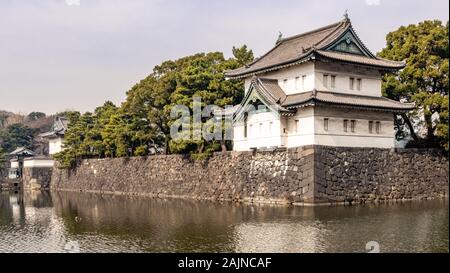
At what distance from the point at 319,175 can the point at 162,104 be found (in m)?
17.0

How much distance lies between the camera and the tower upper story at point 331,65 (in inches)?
1291

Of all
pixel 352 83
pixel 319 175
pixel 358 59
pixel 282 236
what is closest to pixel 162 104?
pixel 352 83

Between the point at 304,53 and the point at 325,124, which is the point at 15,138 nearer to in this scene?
the point at 304,53

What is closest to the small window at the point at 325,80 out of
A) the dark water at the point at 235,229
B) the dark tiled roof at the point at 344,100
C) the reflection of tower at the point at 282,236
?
the dark tiled roof at the point at 344,100

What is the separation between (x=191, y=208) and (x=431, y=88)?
656 inches

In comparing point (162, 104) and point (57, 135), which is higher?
point (162, 104)

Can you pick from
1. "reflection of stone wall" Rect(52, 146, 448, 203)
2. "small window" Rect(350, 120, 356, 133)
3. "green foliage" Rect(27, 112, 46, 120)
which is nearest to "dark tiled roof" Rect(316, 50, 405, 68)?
"small window" Rect(350, 120, 356, 133)

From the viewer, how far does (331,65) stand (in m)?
33.3

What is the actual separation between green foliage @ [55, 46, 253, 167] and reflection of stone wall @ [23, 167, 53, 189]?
12958 mm

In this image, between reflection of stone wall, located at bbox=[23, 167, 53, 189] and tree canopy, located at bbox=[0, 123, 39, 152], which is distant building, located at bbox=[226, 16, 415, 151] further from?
tree canopy, located at bbox=[0, 123, 39, 152]

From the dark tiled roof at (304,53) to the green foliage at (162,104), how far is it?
6.51ft

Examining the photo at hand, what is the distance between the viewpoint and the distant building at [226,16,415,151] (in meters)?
A: 32.1

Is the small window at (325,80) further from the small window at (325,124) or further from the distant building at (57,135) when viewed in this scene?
the distant building at (57,135)

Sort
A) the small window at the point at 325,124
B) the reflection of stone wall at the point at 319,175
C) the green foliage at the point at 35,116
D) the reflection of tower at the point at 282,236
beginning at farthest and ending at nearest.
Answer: the green foliage at the point at 35,116, the small window at the point at 325,124, the reflection of stone wall at the point at 319,175, the reflection of tower at the point at 282,236
